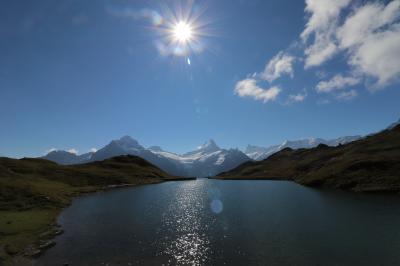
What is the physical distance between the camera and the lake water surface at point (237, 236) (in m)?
41.7

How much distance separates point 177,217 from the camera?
7600 centimetres

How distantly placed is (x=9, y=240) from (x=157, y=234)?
2543 centimetres

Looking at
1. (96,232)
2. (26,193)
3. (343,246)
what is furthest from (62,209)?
(343,246)

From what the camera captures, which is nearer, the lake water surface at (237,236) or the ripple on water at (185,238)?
the lake water surface at (237,236)

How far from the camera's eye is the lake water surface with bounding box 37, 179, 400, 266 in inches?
1640

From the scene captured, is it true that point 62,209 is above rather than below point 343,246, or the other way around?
above

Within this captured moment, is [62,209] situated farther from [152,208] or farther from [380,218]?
[380,218]

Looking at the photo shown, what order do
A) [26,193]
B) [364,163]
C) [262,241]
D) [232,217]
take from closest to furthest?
[262,241]
[232,217]
[26,193]
[364,163]

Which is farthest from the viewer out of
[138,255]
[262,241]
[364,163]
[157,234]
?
[364,163]

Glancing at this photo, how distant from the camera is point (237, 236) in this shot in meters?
53.3

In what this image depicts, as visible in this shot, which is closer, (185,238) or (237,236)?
(237,236)

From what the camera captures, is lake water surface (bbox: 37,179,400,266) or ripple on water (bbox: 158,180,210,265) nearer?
lake water surface (bbox: 37,179,400,266)

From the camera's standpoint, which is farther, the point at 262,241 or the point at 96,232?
the point at 96,232

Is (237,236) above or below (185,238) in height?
above
